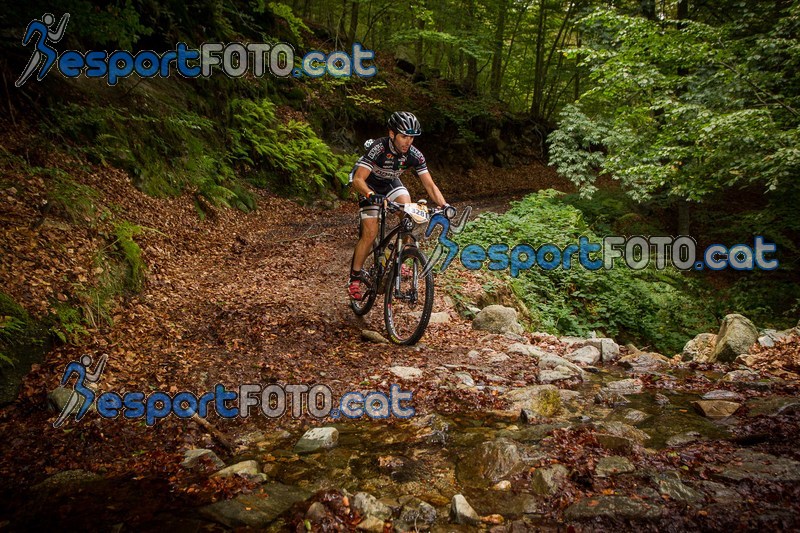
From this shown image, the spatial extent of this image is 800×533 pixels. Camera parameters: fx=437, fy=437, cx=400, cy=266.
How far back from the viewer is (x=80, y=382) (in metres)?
→ 3.97

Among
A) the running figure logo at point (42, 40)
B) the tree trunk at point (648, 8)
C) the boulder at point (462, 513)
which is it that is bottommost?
the boulder at point (462, 513)

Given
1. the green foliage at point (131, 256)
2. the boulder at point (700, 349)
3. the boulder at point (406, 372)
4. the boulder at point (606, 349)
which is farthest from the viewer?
the boulder at point (700, 349)

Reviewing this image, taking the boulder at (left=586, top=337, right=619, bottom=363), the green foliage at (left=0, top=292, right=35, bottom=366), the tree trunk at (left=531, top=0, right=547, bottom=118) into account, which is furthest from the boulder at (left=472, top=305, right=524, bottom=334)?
the tree trunk at (left=531, top=0, right=547, bottom=118)

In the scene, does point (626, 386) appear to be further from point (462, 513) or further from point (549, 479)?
point (462, 513)

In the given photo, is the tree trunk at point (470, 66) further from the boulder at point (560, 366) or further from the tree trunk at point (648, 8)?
the boulder at point (560, 366)

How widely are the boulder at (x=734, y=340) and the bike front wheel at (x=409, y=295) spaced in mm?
4536

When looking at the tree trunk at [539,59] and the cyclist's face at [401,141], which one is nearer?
the cyclist's face at [401,141]

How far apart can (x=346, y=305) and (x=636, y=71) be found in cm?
971

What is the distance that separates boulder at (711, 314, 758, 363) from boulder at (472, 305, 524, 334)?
2864 mm

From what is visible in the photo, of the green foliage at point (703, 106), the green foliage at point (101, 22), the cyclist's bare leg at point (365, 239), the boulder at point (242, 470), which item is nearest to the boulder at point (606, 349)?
the cyclist's bare leg at point (365, 239)

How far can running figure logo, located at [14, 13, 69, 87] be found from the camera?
24.5 ft

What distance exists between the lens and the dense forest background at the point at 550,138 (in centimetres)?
726

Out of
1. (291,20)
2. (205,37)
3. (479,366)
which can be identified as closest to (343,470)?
(479,366)

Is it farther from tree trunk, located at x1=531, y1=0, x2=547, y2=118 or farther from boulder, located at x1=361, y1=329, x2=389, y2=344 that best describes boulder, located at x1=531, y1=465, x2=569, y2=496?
tree trunk, located at x1=531, y1=0, x2=547, y2=118
